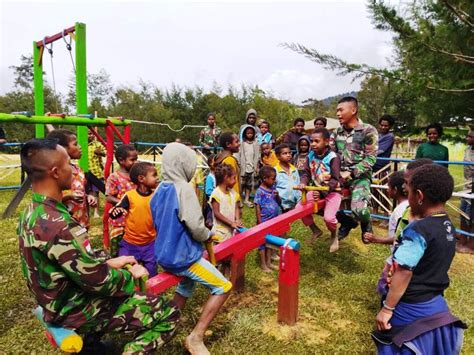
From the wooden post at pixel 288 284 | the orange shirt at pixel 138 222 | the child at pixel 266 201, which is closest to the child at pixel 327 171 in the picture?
the child at pixel 266 201

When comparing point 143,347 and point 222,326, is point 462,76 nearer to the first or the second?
point 222,326

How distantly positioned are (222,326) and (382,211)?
502 cm

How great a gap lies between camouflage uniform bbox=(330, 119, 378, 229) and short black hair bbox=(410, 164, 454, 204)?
164cm

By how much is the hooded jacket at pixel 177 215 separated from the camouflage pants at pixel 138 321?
0.31 m

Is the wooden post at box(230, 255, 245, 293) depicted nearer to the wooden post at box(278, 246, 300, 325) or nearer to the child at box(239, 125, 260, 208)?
the wooden post at box(278, 246, 300, 325)

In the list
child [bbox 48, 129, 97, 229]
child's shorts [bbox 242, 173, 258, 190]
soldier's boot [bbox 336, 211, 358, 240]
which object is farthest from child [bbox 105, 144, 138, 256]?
child's shorts [bbox 242, 173, 258, 190]

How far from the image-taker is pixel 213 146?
27.3 feet

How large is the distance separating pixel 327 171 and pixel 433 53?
7.91 feet

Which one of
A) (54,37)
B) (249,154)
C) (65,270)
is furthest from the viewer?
(249,154)

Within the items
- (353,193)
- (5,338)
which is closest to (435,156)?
(353,193)

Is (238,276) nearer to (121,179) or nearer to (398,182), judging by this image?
(121,179)

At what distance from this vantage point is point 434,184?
1.75m

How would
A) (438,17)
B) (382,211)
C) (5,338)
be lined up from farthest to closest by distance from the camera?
(382,211), (438,17), (5,338)

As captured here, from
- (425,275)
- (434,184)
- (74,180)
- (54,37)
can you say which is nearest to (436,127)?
(434,184)
